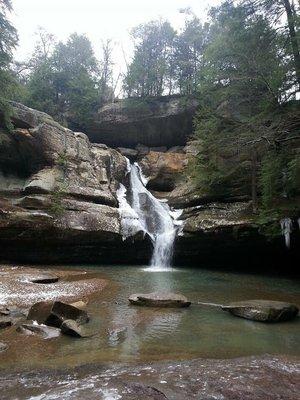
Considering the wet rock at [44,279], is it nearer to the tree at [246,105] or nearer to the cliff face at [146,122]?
the tree at [246,105]

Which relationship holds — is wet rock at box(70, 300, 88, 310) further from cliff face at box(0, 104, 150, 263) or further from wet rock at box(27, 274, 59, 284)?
cliff face at box(0, 104, 150, 263)

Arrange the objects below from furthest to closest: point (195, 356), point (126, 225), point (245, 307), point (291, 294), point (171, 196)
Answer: point (171, 196)
point (126, 225)
point (291, 294)
point (245, 307)
point (195, 356)

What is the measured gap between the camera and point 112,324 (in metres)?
7.69

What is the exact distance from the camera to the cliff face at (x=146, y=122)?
101 feet

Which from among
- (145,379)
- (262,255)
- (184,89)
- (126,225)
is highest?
(184,89)

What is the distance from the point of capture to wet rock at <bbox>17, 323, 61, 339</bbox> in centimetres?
673

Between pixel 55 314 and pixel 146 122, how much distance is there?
25.9 m

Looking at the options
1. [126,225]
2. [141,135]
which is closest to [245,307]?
[126,225]

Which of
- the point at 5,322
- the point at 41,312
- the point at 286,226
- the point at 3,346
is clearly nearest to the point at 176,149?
the point at 286,226

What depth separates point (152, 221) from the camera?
68.9 ft

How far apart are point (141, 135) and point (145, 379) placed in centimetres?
2895

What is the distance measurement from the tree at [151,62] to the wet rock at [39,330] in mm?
28162

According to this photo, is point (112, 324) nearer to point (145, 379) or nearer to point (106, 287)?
point (145, 379)

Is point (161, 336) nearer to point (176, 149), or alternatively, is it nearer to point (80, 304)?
point (80, 304)
